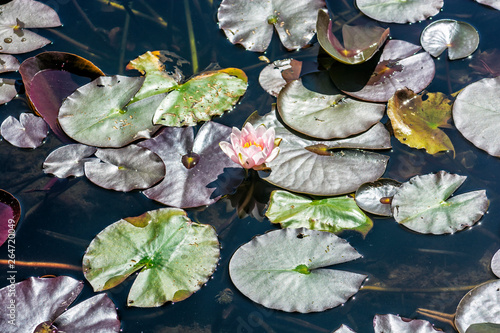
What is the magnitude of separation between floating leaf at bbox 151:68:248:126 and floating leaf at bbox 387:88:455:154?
1.06 meters

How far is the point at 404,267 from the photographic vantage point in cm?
250

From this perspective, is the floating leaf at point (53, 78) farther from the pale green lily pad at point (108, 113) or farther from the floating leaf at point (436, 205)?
the floating leaf at point (436, 205)

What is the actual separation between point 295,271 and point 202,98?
1.36m

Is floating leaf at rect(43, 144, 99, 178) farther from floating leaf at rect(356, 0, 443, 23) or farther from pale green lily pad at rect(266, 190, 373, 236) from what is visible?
floating leaf at rect(356, 0, 443, 23)

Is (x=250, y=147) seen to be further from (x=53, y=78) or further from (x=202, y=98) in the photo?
(x=53, y=78)

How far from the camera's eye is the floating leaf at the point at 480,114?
290 centimetres

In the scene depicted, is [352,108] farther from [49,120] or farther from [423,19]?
[49,120]

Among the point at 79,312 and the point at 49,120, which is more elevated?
the point at 49,120

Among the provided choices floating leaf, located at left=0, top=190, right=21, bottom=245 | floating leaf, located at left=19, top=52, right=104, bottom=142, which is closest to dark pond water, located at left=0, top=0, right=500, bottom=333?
floating leaf, located at left=0, top=190, right=21, bottom=245

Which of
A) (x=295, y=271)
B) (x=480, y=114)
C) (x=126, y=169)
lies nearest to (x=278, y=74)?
(x=126, y=169)

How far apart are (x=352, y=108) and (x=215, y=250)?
4.32 ft

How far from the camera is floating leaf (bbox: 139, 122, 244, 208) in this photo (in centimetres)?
269

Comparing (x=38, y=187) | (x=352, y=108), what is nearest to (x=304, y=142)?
(x=352, y=108)

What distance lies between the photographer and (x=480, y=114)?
9.78ft
